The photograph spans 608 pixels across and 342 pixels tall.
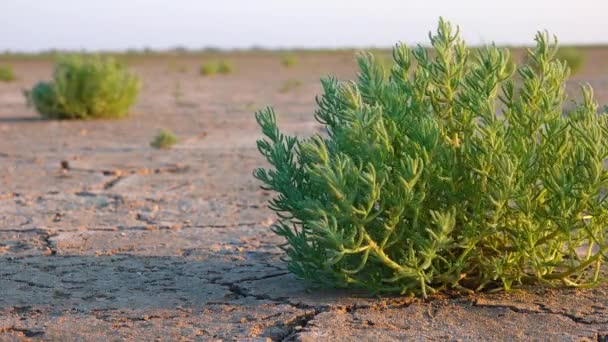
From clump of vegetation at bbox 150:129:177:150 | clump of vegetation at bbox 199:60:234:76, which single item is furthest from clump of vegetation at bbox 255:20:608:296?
clump of vegetation at bbox 199:60:234:76

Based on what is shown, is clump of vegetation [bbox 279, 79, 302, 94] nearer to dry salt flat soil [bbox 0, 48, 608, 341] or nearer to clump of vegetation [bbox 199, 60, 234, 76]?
clump of vegetation [bbox 199, 60, 234, 76]

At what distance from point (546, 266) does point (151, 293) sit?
71.6 inches

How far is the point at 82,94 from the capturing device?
1501 centimetres

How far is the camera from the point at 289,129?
43.6ft

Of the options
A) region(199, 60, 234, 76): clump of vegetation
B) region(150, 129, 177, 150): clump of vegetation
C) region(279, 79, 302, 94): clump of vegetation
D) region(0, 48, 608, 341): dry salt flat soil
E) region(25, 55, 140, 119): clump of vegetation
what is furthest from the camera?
region(199, 60, 234, 76): clump of vegetation

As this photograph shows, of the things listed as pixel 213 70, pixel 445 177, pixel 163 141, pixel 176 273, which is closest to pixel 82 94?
pixel 163 141

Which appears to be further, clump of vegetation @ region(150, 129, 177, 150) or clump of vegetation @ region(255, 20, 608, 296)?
clump of vegetation @ region(150, 129, 177, 150)

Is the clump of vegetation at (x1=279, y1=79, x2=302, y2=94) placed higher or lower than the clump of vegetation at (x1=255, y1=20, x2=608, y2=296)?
lower

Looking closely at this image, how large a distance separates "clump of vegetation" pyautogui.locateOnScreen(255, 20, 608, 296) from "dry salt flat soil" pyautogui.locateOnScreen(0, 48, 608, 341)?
18 cm

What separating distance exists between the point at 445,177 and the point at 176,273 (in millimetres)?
1613

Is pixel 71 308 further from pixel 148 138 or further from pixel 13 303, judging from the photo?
pixel 148 138

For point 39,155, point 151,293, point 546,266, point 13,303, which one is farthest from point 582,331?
point 39,155

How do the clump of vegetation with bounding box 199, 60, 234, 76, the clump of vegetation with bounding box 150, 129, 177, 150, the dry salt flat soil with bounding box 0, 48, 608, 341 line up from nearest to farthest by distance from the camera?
1. the dry salt flat soil with bounding box 0, 48, 608, 341
2. the clump of vegetation with bounding box 150, 129, 177, 150
3. the clump of vegetation with bounding box 199, 60, 234, 76

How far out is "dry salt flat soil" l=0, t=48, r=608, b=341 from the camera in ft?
13.7
